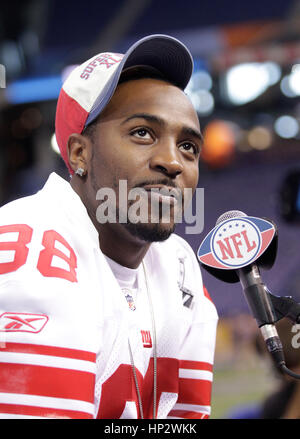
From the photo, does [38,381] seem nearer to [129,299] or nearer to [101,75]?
[129,299]

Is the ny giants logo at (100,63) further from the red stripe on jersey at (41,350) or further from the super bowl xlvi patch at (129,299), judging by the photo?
the red stripe on jersey at (41,350)

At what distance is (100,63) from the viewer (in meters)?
1.47

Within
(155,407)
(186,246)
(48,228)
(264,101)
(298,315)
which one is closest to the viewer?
(298,315)

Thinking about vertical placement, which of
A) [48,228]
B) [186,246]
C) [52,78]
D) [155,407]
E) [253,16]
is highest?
[253,16]

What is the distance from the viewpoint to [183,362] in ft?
5.08

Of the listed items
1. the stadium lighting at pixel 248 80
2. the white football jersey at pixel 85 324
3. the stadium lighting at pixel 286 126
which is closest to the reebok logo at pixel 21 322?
the white football jersey at pixel 85 324

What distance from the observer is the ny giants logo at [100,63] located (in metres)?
1.46

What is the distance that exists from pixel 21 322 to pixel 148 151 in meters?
0.45

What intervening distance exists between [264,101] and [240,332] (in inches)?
93.8

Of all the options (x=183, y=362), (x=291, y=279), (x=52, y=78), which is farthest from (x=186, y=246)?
(x=52, y=78)

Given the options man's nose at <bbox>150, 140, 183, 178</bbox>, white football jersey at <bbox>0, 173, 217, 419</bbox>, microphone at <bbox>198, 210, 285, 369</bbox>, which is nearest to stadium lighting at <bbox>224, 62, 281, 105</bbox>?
white football jersey at <bbox>0, 173, 217, 419</bbox>

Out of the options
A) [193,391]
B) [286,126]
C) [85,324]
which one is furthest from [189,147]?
[286,126]

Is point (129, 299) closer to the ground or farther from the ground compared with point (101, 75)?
closer to the ground

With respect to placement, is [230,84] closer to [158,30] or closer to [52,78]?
[158,30]
